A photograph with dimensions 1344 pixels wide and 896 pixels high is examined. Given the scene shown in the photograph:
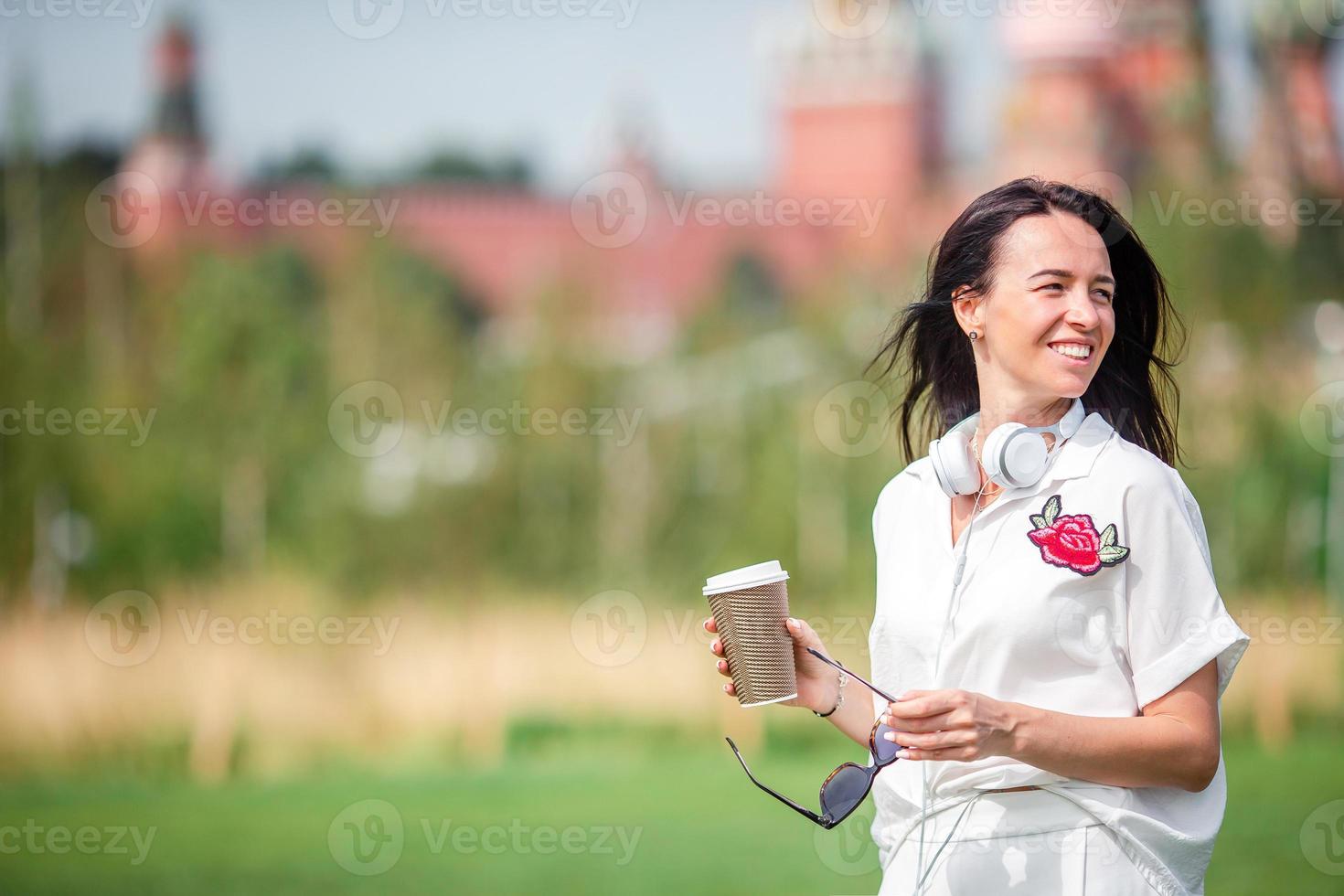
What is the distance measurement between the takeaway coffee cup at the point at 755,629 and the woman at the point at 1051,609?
61mm

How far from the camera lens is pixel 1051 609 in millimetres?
1950

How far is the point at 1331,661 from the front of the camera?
11.3 metres

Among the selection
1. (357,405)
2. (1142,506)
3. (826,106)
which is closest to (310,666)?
(357,405)

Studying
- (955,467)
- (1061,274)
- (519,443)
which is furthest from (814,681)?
(519,443)

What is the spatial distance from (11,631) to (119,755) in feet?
5.30

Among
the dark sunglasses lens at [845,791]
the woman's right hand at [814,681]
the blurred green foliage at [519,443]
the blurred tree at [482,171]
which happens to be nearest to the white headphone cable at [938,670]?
the dark sunglasses lens at [845,791]

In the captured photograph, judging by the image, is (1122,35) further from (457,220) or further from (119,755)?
(119,755)

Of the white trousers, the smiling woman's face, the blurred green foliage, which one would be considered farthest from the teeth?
the blurred green foliage

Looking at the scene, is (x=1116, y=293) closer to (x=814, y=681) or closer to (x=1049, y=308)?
(x=1049, y=308)

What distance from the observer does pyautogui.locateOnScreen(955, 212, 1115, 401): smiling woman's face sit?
2053 millimetres

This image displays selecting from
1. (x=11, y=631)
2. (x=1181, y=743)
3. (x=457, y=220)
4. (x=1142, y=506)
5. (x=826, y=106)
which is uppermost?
(x=826, y=106)

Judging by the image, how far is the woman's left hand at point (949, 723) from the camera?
176 cm

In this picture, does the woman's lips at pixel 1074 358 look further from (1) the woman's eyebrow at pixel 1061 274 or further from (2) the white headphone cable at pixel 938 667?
(2) the white headphone cable at pixel 938 667

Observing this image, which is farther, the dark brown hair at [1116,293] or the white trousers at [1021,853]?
the dark brown hair at [1116,293]
